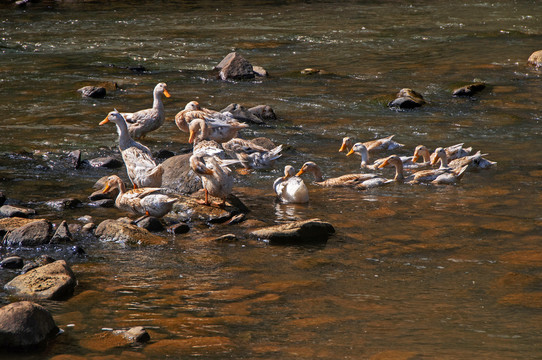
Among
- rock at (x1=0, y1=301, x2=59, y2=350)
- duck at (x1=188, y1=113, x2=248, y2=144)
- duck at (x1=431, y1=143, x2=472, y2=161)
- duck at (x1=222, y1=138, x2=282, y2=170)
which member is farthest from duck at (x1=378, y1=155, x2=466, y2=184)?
rock at (x1=0, y1=301, x2=59, y2=350)

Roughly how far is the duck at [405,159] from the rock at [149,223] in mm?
4150

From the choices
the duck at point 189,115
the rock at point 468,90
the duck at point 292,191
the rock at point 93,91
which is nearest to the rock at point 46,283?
the duck at point 292,191

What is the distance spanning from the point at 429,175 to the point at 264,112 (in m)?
4.39

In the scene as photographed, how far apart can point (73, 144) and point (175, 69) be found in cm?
744

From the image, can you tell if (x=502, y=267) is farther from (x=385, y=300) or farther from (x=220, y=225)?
(x=220, y=225)

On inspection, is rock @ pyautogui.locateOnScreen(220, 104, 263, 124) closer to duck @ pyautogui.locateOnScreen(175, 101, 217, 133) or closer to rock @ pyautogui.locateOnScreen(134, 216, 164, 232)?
duck @ pyautogui.locateOnScreen(175, 101, 217, 133)

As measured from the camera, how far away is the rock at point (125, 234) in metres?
7.94

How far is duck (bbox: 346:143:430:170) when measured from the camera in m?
11.6

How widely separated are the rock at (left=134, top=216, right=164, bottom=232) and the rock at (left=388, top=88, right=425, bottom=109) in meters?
8.05

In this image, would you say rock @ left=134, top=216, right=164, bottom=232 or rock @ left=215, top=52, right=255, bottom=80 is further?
rock @ left=215, top=52, right=255, bottom=80

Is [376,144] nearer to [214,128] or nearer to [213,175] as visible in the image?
[214,128]

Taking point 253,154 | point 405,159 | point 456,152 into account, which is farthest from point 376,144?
point 253,154

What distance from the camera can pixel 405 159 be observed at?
11.7 meters

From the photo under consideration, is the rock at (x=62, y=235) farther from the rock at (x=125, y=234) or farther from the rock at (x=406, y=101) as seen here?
the rock at (x=406, y=101)
